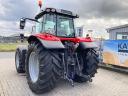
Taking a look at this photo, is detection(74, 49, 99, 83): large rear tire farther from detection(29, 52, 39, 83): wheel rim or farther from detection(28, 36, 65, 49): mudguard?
detection(28, 36, 65, 49): mudguard

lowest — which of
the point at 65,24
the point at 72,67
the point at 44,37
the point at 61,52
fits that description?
the point at 72,67

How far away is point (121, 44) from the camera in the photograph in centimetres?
973

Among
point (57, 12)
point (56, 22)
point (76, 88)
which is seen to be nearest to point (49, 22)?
point (56, 22)

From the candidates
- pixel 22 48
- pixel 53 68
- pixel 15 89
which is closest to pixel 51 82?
pixel 53 68

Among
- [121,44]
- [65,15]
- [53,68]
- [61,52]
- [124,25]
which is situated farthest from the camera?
[124,25]

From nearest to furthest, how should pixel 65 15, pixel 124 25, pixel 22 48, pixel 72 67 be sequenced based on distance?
pixel 72 67
pixel 65 15
pixel 22 48
pixel 124 25

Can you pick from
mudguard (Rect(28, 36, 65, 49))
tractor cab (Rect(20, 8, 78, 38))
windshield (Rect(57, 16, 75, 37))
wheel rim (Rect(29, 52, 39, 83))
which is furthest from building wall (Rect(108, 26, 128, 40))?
mudguard (Rect(28, 36, 65, 49))

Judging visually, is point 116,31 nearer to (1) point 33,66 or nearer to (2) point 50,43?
(1) point 33,66

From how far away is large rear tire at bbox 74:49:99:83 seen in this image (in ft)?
22.4

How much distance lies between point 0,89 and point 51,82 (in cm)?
175

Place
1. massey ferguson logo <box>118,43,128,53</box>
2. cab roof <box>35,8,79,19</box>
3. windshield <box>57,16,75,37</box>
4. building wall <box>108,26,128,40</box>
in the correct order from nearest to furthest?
cab roof <box>35,8,79,19</box> → windshield <box>57,16,75,37</box> → massey ferguson logo <box>118,43,128,53</box> → building wall <box>108,26,128,40</box>

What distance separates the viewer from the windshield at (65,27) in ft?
22.3

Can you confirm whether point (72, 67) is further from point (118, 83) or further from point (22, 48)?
point (22, 48)

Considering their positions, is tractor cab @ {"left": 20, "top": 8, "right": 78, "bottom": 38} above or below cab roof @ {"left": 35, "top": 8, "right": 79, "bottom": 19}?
below
